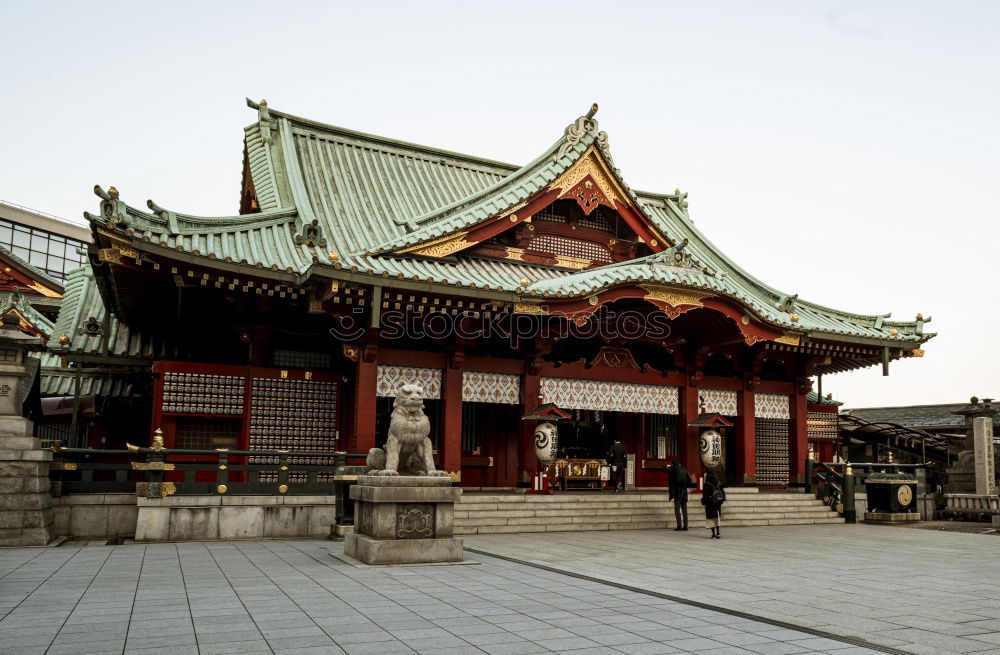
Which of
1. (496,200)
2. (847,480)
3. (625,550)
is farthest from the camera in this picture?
(847,480)

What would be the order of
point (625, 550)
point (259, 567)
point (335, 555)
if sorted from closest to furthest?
point (259, 567)
point (335, 555)
point (625, 550)

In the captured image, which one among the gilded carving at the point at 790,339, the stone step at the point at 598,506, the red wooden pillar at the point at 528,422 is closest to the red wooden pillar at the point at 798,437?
the stone step at the point at 598,506

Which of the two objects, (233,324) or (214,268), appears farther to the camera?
(233,324)

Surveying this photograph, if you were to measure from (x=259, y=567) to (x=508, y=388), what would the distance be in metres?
9.96

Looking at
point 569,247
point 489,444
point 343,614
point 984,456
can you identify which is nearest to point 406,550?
point 343,614

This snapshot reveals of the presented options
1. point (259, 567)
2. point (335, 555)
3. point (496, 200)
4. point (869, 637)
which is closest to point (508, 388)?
point (496, 200)

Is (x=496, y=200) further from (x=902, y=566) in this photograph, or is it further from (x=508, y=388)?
(x=902, y=566)

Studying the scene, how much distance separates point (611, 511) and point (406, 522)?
8.47 m

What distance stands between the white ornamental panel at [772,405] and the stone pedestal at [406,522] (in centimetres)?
1423

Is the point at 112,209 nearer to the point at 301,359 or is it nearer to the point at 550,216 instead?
the point at 301,359

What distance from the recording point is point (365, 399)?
1838 centimetres

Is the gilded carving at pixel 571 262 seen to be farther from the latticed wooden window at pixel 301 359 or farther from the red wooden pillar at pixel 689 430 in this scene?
the latticed wooden window at pixel 301 359

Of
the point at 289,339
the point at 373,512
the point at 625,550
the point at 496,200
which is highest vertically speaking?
the point at 496,200

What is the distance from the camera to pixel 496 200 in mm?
20500
